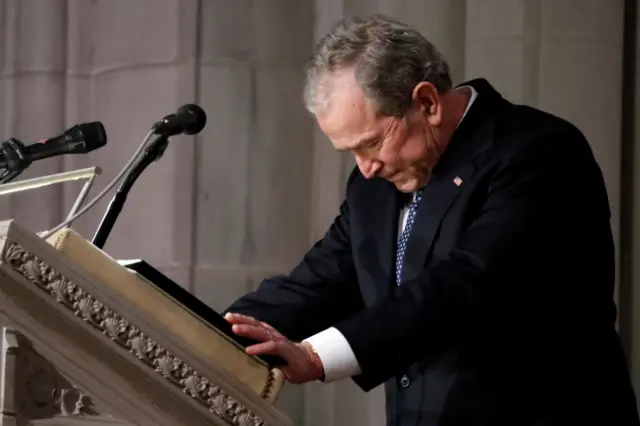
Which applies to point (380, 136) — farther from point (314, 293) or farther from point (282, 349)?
point (282, 349)

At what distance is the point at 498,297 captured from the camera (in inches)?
80.4

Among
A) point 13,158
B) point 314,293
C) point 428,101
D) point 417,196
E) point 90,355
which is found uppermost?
point 428,101

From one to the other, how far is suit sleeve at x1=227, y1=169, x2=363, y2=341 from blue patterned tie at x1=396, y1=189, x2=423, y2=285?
170 millimetres

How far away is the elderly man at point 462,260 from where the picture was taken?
6.57ft

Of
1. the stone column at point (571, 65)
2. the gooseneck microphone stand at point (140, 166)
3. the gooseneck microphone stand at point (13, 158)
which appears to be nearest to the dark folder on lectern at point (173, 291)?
the gooseneck microphone stand at point (13, 158)

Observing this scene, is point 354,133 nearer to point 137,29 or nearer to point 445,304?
point 445,304

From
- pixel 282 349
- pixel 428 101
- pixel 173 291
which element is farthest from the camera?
pixel 428 101

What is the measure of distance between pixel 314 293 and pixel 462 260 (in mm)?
474

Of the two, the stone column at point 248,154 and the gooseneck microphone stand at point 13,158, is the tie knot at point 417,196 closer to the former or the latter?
the gooseneck microphone stand at point 13,158

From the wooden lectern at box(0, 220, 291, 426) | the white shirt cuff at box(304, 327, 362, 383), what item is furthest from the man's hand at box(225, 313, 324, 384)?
the wooden lectern at box(0, 220, 291, 426)

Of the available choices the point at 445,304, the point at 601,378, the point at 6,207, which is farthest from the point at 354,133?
the point at 6,207

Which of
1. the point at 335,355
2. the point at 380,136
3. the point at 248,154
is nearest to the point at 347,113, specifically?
the point at 380,136

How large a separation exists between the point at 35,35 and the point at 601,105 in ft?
7.49

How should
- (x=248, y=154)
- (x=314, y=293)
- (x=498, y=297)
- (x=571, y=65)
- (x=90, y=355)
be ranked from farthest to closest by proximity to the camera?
(x=248, y=154), (x=571, y=65), (x=314, y=293), (x=498, y=297), (x=90, y=355)
